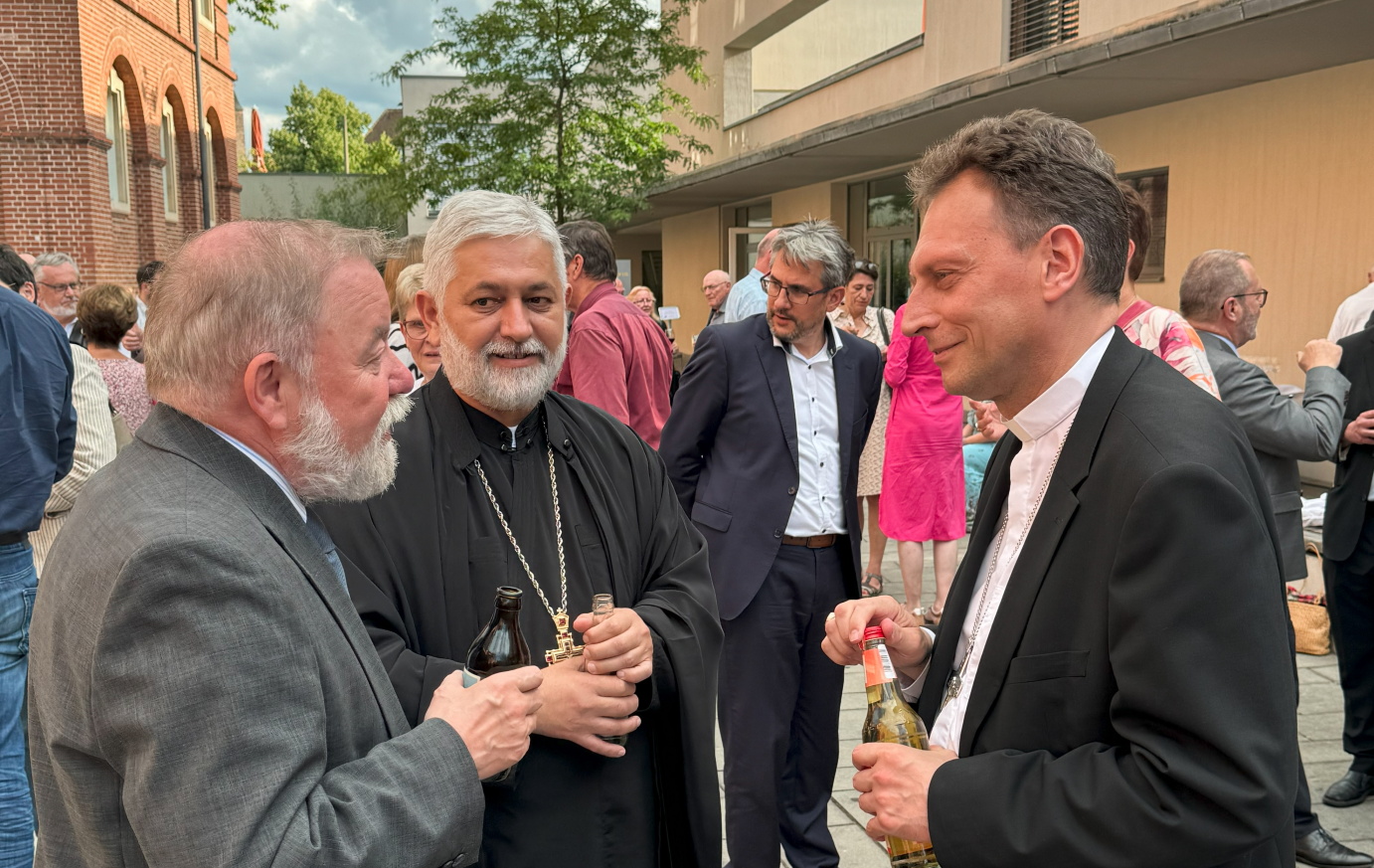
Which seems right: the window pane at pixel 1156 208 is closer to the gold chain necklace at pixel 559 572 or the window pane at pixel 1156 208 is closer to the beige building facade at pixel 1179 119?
the beige building facade at pixel 1179 119

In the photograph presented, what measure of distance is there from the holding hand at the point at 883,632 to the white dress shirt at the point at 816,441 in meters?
2.02

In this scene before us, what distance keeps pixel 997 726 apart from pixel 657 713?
3.28 feet

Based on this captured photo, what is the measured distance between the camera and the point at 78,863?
5.43ft

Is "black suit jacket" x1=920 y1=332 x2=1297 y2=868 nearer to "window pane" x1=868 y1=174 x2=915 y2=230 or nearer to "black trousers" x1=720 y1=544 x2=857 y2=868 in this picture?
"black trousers" x1=720 y1=544 x2=857 y2=868

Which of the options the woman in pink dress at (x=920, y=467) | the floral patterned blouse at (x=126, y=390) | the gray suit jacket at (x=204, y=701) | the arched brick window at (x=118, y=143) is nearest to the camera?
the gray suit jacket at (x=204, y=701)

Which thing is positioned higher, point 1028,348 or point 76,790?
point 1028,348

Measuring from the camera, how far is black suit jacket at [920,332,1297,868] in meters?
1.51

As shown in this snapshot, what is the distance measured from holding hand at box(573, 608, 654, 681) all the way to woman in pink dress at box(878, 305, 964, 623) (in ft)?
16.3

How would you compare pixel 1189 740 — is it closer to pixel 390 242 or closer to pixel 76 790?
pixel 76 790

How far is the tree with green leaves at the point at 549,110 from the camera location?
15.6 meters

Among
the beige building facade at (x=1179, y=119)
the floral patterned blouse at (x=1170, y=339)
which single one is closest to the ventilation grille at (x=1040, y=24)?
the beige building facade at (x=1179, y=119)

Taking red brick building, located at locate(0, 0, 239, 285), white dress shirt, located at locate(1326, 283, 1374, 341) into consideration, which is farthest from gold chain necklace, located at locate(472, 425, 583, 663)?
red brick building, located at locate(0, 0, 239, 285)

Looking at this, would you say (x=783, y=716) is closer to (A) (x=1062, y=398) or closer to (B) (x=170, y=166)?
(A) (x=1062, y=398)

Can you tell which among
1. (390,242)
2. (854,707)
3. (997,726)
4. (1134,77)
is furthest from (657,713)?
(1134,77)
